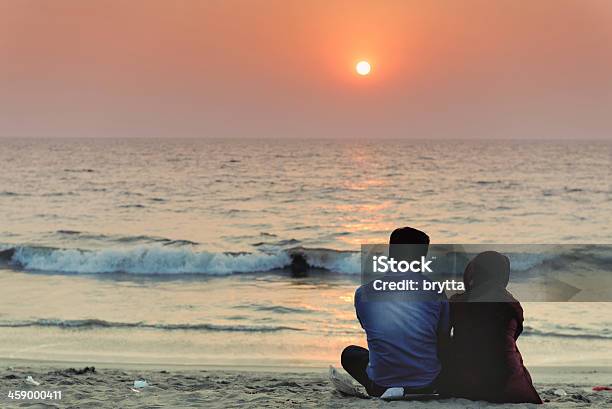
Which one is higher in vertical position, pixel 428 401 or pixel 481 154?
pixel 481 154

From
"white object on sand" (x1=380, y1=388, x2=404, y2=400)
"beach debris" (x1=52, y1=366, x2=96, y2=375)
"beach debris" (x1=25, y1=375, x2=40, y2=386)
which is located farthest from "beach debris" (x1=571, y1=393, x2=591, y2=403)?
"beach debris" (x1=25, y1=375, x2=40, y2=386)

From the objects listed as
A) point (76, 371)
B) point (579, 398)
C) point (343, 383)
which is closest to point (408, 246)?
point (343, 383)

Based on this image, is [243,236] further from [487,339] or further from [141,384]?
[487,339]

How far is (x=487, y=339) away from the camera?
15.2 feet

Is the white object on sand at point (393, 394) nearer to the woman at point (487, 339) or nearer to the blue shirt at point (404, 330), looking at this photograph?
the blue shirt at point (404, 330)

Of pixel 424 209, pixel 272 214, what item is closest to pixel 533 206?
pixel 424 209

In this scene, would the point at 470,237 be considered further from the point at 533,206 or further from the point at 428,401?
the point at 428,401

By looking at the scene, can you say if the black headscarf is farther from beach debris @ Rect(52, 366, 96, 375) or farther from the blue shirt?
beach debris @ Rect(52, 366, 96, 375)

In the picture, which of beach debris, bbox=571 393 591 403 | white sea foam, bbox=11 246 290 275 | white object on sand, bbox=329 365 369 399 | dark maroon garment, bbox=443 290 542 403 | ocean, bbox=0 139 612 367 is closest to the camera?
dark maroon garment, bbox=443 290 542 403

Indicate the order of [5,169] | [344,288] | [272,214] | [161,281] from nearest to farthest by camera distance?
[344,288] < [161,281] < [272,214] < [5,169]

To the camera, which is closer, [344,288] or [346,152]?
[344,288]

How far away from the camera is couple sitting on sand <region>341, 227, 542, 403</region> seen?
4.55 metres

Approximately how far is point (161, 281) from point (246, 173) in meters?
23.4

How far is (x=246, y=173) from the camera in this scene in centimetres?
3788
